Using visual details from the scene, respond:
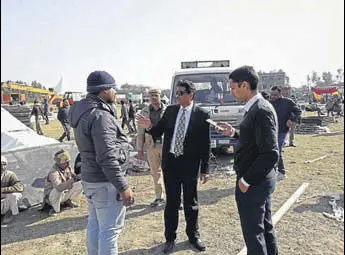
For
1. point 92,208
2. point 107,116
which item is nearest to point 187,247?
point 92,208

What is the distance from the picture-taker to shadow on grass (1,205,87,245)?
4.32m

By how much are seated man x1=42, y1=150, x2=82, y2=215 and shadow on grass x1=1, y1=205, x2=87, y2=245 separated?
0.25 m

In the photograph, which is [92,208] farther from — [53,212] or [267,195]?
[53,212]

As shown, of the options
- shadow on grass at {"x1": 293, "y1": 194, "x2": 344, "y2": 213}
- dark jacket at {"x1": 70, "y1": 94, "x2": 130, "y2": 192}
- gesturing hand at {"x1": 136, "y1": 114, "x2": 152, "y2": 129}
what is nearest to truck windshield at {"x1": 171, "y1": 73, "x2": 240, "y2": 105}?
shadow on grass at {"x1": 293, "y1": 194, "x2": 344, "y2": 213}

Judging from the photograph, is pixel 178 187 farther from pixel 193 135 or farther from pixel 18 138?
pixel 18 138

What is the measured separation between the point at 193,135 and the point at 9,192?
10.5ft

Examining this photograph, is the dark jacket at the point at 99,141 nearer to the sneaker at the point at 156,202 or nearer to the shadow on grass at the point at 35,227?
the shadow on grass at the point at 35,227

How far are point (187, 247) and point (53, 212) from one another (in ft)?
8.17

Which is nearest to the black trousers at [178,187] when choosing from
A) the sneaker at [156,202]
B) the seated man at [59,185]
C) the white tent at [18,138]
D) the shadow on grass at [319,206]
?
the sneaker at [156,202]

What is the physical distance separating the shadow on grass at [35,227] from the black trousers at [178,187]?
1.60 metres

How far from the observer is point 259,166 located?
2410mm

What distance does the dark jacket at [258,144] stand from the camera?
2.41 meters

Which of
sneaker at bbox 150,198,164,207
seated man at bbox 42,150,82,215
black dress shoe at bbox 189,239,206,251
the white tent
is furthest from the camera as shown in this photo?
the white tent

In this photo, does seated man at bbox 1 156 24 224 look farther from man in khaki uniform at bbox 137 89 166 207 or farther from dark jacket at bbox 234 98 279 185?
dark jacket at bbox 234 98 279 185
